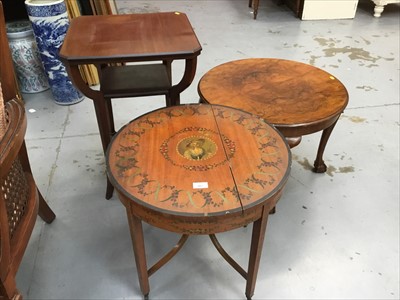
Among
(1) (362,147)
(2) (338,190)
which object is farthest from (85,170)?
(1) (362,147)

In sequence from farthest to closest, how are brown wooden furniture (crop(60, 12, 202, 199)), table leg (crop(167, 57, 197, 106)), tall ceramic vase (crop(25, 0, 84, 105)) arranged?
tall ceramic vase (crop(25, 0, 84, 105))
table leg (crop(167, 57, 197, 106))
brown wooden furniture (crop(60, 12, 202, 199))

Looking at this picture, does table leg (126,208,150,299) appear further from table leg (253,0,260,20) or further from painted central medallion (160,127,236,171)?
table leg (253,0,260,20)

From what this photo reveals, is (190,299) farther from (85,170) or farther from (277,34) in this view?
(277,34)

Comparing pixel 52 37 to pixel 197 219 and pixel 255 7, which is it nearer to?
pixel 197 219

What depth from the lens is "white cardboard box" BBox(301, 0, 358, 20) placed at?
3.99 metres

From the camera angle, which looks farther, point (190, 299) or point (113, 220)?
point (113, 220)

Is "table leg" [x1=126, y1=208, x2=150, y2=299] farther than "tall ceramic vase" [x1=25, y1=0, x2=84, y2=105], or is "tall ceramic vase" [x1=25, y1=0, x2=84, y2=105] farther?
"tall ceramic vase" [x1=25, y1=0, x2=84, y2=105]

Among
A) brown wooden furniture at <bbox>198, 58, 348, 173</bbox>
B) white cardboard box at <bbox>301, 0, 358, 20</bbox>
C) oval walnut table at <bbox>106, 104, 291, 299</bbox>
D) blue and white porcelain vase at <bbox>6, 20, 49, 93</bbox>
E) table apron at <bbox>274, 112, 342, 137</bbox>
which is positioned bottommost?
white cardboard box at <bbox>301, 0, 358, 20</bbox>

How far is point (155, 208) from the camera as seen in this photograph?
3.08 ft

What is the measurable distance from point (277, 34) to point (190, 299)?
314cm

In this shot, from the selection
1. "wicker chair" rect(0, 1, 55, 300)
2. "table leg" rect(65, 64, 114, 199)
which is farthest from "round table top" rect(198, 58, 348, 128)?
"wicker chair" rect(0, 1, 55, 300)

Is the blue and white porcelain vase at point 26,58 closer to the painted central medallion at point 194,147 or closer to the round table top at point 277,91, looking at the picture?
the round table top at point 277,91

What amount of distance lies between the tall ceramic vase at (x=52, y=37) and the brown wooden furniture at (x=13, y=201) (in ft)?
4.35

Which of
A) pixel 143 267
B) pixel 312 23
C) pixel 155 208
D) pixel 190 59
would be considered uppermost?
pixel 190 59
